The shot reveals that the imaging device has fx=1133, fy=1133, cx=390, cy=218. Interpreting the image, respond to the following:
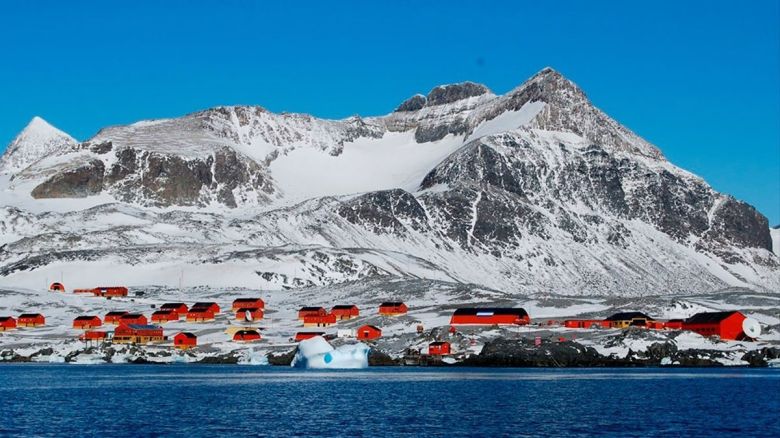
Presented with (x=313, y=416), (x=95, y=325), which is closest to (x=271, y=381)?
(x=313, y=416)

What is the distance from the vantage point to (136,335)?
17825 centimetres

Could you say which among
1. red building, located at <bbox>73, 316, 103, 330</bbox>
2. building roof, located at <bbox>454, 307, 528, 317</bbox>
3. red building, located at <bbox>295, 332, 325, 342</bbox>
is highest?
red building, located at <bbox>73, 316, 103, 330</bbox>

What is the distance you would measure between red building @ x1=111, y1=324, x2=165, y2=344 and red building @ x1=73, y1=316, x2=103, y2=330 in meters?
16.4

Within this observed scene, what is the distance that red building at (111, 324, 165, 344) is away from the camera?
6998 inches

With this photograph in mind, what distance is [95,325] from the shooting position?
636 feet

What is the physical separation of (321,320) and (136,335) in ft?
99.3

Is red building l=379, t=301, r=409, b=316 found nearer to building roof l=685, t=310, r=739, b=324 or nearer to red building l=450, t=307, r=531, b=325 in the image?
red building l=450, t=307, r=531, b=325

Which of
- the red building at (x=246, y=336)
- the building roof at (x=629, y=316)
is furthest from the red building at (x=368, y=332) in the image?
the building roof at (x=629, y=316)

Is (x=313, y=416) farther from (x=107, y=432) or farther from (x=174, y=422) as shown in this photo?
(x=107, y=432)

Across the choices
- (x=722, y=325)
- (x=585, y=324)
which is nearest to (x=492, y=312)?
(x=585, y=324)

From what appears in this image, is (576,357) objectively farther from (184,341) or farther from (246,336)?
(184,341)

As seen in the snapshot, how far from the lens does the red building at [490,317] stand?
578 ft

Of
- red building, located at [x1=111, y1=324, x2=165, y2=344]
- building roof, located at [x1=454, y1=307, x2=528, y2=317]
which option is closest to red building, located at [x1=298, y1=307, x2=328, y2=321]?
building roof, located at [x1=454, y1=307, x2=528, y2=317]

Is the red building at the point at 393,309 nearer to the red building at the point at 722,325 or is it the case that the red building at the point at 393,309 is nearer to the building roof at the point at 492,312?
the building roof at the point at 492,312
